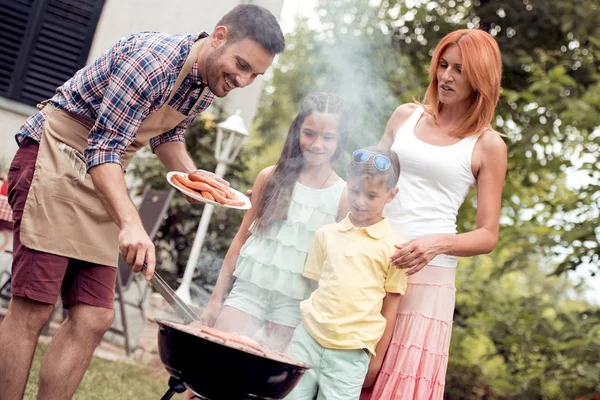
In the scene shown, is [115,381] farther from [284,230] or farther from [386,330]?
[386,330]

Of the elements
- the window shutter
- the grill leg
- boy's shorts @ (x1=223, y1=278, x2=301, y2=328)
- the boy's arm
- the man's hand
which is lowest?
the grill leg

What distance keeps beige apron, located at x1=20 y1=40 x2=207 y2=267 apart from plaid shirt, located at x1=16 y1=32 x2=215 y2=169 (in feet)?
0.15

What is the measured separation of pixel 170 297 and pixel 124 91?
0.69m

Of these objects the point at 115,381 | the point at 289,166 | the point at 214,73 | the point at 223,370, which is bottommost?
the point at 115,381

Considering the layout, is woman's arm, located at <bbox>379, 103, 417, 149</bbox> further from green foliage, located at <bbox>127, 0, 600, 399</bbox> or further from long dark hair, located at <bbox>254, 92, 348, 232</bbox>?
green foliage, located at <bbox>127, 0, 600, 399</bbox>

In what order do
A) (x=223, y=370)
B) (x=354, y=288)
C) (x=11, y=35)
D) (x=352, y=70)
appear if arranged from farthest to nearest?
(x=11, y=35) → (x=352, y=70) → (x=354, y=288) → (x=223, y=370)

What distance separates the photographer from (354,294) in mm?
2572

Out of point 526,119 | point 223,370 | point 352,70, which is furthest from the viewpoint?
point 526,119

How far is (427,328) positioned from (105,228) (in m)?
1.23

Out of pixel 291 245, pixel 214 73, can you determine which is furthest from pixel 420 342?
pixel 214 73

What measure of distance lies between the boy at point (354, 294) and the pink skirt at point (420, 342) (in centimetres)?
6

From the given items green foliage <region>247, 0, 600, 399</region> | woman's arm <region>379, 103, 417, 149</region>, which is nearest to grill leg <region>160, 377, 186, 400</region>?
woman's arm <region>379, 103, 417, 149</region>

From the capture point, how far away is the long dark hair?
118 inches

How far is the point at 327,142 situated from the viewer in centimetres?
301
